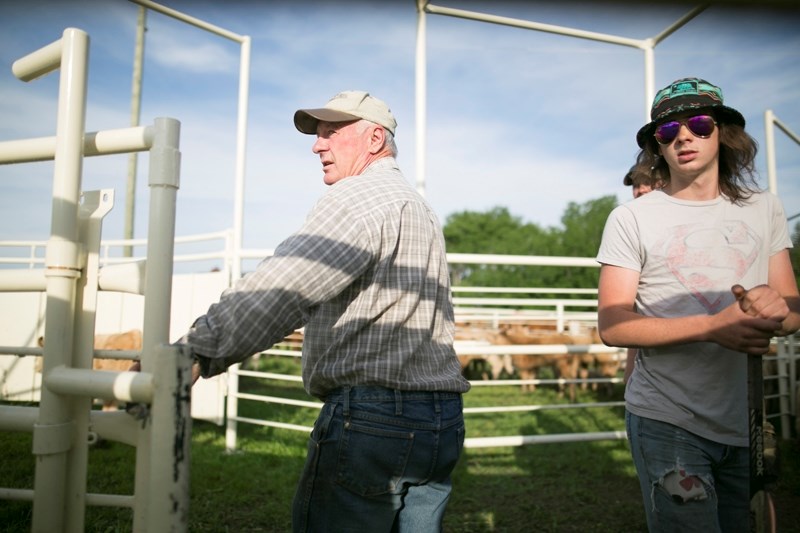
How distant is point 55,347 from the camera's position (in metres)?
1.07

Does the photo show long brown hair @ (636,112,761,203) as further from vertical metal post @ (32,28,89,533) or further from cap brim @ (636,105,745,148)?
vertical metal post @ (32,28,89,533)

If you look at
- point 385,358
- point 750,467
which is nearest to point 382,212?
point 385,358

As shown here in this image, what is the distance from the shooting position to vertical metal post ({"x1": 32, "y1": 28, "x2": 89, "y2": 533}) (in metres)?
1.04

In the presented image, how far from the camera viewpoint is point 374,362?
150 centimetres

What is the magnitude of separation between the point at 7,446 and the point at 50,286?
14.6 ft

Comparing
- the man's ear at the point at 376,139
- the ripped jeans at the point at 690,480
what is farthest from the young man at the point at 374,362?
the ripped jeans at the point at 690,480

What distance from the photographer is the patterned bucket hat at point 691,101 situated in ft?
5.61

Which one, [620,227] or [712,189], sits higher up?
[712,189]

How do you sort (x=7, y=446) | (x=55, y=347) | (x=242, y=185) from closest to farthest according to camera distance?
(x=55, y=347), (x=7, y=446), (x=242, y=185)

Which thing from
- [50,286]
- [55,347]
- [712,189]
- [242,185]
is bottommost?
[55,347]

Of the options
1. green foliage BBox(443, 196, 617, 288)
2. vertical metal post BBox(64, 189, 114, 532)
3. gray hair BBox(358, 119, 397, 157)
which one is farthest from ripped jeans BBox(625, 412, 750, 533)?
green foliage BBox(443, 196, 617, 288)

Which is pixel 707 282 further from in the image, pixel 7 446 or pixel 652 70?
pixel 7 446

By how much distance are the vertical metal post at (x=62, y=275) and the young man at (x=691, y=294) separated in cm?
143

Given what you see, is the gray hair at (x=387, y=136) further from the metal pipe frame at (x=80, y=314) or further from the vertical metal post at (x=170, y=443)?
the vertical metal post at (x=170, y=443)
